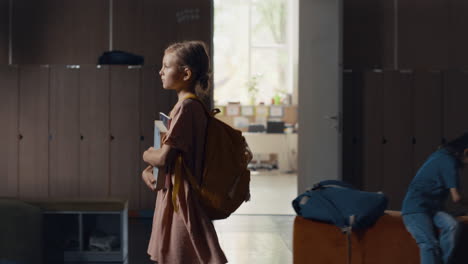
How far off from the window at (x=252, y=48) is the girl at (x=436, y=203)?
8.53 meters

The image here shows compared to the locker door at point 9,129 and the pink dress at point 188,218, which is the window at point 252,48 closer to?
the locker door at point 9,129

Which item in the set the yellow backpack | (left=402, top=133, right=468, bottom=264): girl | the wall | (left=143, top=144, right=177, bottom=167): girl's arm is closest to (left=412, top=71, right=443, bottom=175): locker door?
the wall

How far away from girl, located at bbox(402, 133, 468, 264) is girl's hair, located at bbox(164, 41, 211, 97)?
136 cm

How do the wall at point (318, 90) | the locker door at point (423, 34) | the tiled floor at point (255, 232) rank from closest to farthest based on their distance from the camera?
the tiled floor at point (255, 232)
the wall at point (318, 90)
the locker door at point (423, 34)

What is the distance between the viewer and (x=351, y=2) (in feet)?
20.3

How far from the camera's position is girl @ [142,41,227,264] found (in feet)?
6.41

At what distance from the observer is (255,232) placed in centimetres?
523

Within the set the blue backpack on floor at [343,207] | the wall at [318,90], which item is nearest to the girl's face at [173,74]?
the blue backpack on floor at [343,207]

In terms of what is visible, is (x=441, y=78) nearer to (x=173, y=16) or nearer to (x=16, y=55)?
(x=173, y=16)

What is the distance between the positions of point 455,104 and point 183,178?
4.61 meters

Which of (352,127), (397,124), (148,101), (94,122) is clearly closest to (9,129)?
(94,122)

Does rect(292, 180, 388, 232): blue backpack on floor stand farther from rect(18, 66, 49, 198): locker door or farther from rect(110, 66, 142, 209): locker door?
rect(18, 66, 49, 198): locker door

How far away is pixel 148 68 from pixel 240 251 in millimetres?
2297

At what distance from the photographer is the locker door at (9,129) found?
234 inches
